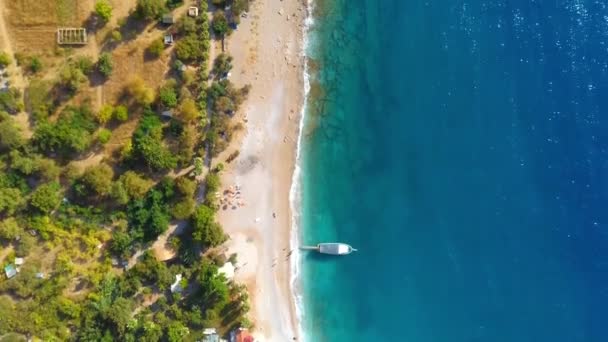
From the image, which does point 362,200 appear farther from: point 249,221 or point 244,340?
point 244,340

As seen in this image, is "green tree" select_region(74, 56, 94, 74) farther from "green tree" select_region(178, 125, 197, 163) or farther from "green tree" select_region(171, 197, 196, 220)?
"green tree" select_region(171, 197, 196, 220)

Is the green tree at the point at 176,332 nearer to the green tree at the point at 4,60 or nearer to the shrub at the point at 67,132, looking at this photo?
the shrub at the point at 67,132

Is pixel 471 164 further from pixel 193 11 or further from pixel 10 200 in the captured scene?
pixel 10 200

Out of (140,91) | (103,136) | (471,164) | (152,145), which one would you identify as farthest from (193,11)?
(471,164)

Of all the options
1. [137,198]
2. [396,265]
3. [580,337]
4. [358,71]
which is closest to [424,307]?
[396,265]

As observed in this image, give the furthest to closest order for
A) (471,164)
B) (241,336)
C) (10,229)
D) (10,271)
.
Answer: (471,164) < (241,336) < (10,271) < (10,229)

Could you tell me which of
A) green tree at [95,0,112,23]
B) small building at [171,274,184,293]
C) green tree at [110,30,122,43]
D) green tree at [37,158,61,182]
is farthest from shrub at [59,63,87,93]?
small building at [171,274,184,293]

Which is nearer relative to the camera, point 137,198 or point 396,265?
point 137,198
